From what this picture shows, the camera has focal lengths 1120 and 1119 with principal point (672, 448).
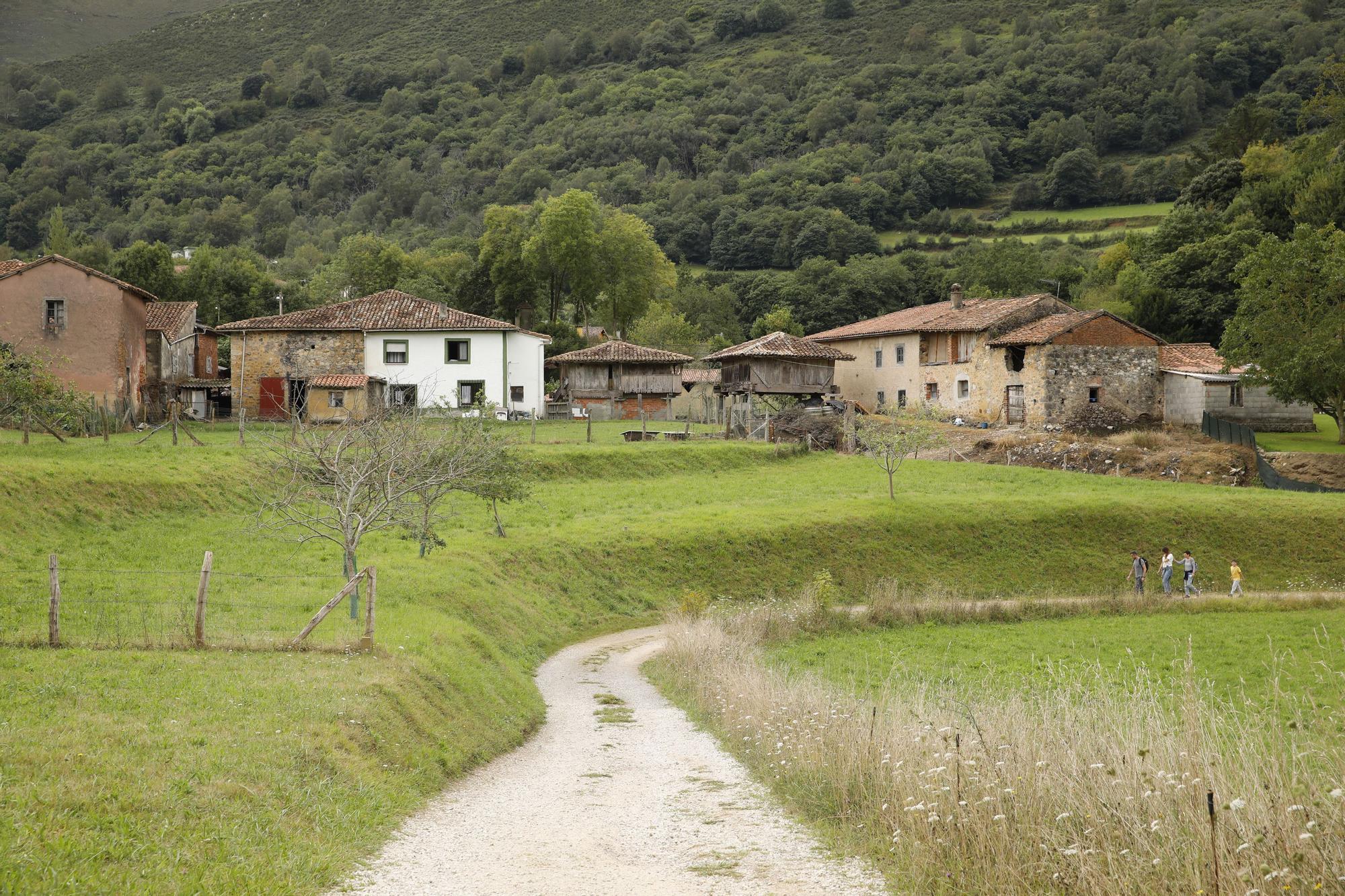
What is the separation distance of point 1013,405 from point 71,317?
44.9 metres

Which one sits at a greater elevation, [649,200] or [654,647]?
[649,200]

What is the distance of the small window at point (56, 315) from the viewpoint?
1896 inches

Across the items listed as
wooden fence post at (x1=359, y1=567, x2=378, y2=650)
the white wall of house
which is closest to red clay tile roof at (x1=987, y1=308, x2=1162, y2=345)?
the white wall of house

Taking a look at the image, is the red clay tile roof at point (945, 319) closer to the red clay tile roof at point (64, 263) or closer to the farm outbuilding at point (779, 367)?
the farm outbuilding at point (779, 367)

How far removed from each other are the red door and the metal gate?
3763 centimetres

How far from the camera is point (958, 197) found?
14938 centimetres

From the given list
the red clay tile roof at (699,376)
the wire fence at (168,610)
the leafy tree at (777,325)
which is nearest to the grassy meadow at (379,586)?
the wire fence at (168,610)

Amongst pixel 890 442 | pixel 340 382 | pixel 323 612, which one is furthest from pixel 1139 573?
pixel 340 382

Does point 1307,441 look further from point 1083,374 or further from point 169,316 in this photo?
point 169,316

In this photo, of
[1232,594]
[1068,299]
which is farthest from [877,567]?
[1068,299]

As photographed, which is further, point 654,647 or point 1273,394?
point 1273,394

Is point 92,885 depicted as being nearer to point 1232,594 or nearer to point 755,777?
point 755,777

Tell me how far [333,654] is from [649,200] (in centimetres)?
15293

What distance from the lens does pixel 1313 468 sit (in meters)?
47.2
